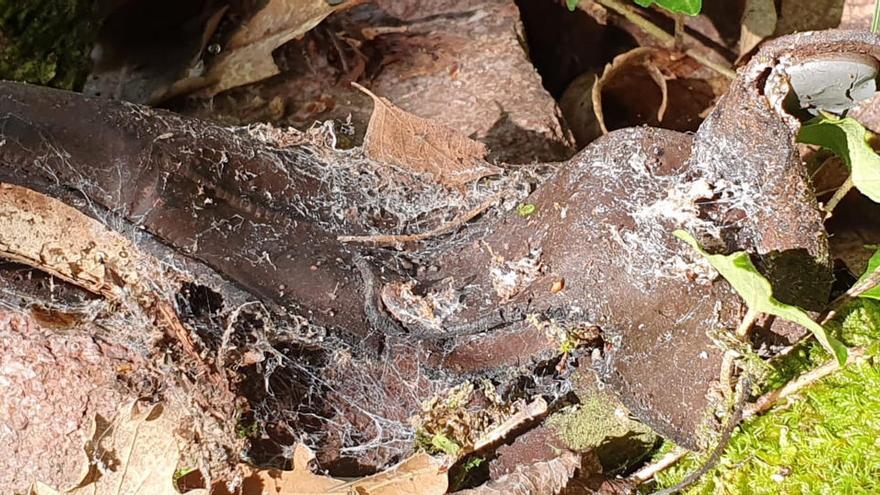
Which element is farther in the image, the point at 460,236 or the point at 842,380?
the point at 460,236

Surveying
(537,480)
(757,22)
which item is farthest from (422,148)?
(757,22)

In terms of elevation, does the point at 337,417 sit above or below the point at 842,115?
below

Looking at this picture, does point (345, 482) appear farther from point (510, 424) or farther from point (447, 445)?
point (510, 424)

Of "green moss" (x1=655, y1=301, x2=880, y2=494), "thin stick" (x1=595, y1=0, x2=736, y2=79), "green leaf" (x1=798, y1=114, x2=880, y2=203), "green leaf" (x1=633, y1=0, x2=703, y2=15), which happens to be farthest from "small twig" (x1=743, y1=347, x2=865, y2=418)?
"thin stick" (x1=595, y1=0, x2=736, y2=79)

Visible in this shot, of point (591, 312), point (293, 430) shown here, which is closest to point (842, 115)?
point (591, 312)

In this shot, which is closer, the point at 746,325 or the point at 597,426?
the point at 746,325

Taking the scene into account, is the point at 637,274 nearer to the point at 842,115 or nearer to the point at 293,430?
the point at 842,115

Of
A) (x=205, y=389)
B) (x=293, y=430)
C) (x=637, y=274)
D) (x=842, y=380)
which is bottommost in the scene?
(x=293, y=430)

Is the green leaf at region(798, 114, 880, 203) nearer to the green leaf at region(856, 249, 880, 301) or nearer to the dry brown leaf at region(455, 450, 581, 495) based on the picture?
the green leaf at region(856, 249, 880, 301)
